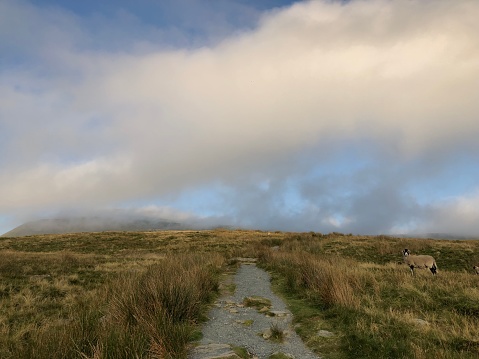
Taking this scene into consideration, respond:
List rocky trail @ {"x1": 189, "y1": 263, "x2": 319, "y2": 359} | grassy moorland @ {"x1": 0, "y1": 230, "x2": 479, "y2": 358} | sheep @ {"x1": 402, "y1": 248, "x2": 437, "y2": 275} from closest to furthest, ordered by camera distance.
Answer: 1. grassy moorland @ {"x1": 0, "y1": 230, "x2": 479, "y2": 358}
2. rocky trail @ {"x1": 189, "y1": 263, "x2": 319, "y2": 359}
3. sheep @ {"x1": 402, "y1": 248, "x2": 437, "y2": 275}

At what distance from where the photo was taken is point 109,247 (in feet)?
149

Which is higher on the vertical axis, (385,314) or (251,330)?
(385,314)

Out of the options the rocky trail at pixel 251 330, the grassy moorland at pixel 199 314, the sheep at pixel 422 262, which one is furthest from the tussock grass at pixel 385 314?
the sheep at pixel 422 262

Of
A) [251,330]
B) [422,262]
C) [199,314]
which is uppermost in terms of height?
[422,262]

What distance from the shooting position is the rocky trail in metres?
6.22

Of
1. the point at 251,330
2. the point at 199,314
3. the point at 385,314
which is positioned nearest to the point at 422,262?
the point at 385,314

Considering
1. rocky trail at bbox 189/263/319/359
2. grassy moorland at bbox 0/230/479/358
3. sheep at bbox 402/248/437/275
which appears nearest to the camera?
grassy moorland at bbox 0/230/479/358

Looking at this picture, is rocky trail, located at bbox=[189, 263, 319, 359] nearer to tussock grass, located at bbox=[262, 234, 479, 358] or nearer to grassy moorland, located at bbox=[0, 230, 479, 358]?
grassy moorland, located at bbox=[0, 230, 479, 358]

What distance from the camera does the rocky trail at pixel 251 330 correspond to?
622 cm

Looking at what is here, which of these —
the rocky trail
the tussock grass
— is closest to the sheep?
the tussock grass

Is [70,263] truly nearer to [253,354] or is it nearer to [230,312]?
[230,312]

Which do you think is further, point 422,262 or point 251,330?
point 422,262

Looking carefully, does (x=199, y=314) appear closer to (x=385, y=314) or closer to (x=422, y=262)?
(x=385, y=314)

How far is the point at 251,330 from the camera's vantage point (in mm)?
7973
